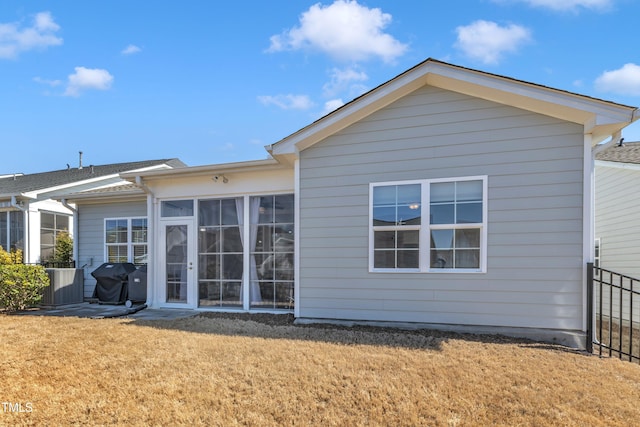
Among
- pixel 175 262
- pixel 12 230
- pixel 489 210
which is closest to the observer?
pixel 489 210

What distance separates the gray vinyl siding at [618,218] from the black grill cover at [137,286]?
39.1ft

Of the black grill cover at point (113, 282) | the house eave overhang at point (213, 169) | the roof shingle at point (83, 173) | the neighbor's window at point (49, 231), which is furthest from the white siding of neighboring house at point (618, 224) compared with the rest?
the neighbor's window at point (49, 231)

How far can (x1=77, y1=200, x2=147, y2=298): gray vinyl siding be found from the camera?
31.2 ft

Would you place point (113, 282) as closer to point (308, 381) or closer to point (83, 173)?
point (308, 381)

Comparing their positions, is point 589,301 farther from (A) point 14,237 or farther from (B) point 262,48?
(A) point 14,237

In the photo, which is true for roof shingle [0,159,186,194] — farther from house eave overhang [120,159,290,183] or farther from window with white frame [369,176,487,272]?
window with white frame [369,176,487,272]

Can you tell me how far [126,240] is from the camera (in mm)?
9344

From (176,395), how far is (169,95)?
9.84 m

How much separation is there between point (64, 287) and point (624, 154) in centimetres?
1528

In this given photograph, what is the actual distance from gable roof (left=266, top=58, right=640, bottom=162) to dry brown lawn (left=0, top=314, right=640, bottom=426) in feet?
10.3

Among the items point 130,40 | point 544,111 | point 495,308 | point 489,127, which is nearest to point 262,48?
point 130,40

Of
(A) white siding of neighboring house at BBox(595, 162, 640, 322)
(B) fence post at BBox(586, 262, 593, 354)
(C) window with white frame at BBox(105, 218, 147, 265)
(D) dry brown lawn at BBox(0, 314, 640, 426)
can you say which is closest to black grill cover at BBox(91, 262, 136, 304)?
(C) window with white frame at BBox(105, 218, 147, 265)

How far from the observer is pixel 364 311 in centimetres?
573

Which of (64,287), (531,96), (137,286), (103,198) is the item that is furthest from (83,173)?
(531,96)
